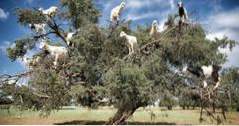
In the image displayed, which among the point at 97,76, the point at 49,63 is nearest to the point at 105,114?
the point at 97,76

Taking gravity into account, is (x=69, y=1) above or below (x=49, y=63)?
above

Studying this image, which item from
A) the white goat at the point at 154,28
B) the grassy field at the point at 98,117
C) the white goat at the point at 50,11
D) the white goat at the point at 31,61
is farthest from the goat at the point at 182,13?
the white goat at the point at 31,61

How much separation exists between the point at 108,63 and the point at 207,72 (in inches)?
47.6

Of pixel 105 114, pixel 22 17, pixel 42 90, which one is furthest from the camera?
pixel 105 114

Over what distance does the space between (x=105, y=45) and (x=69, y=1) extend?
0.80 m

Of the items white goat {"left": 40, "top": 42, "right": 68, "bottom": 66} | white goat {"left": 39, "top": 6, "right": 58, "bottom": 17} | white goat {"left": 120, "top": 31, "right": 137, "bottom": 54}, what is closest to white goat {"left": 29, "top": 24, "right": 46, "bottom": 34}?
white goat {"left": 39, "top": 6, "right": 58, "bottom": 17}

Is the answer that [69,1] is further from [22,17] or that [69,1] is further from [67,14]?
[22,17]

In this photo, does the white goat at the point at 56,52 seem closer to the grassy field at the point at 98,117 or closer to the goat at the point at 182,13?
the grassy field at the point at 98,117

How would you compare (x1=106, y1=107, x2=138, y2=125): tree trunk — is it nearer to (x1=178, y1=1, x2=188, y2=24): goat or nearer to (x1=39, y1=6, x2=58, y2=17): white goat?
(x1=178, y1=1, x2=188, y2=24): goat

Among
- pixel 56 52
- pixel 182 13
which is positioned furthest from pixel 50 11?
pixel 182 13

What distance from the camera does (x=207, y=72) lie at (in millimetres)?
5652

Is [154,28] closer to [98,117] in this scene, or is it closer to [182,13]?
[182,13]

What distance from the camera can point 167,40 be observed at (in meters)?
5.70

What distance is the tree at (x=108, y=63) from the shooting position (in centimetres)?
523
